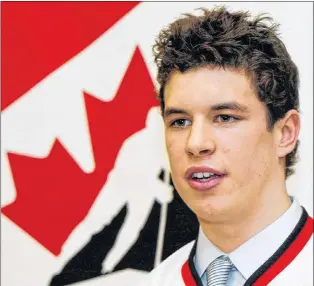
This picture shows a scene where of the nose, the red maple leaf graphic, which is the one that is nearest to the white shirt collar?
the nose

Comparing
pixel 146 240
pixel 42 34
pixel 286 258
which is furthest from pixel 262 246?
pixel 42 34

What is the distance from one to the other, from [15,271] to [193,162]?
656 millimetres

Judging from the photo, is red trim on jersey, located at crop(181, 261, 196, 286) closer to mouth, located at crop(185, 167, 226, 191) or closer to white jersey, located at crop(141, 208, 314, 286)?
white jersey, located at crop(141, 208, 314, 286)

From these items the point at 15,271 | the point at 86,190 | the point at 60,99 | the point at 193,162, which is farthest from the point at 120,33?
the point at 15,271

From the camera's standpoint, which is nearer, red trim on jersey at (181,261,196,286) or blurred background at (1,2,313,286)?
red trim on jersey at (181,261,196,286)

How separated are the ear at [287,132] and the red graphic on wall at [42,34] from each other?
537 millimetres

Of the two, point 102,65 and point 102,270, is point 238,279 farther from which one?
point 102,65

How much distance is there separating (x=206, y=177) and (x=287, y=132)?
194 millimetres

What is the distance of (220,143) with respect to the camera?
1.18m

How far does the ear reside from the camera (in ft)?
4.10

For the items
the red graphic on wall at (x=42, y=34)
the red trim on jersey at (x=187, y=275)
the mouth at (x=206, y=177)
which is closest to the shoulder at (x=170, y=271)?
the red trim on jersey at (x=187, y=275)

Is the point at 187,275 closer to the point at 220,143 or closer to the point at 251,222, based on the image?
the point at 251,222

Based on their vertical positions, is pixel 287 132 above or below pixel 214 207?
above

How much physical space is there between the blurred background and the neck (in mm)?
288
